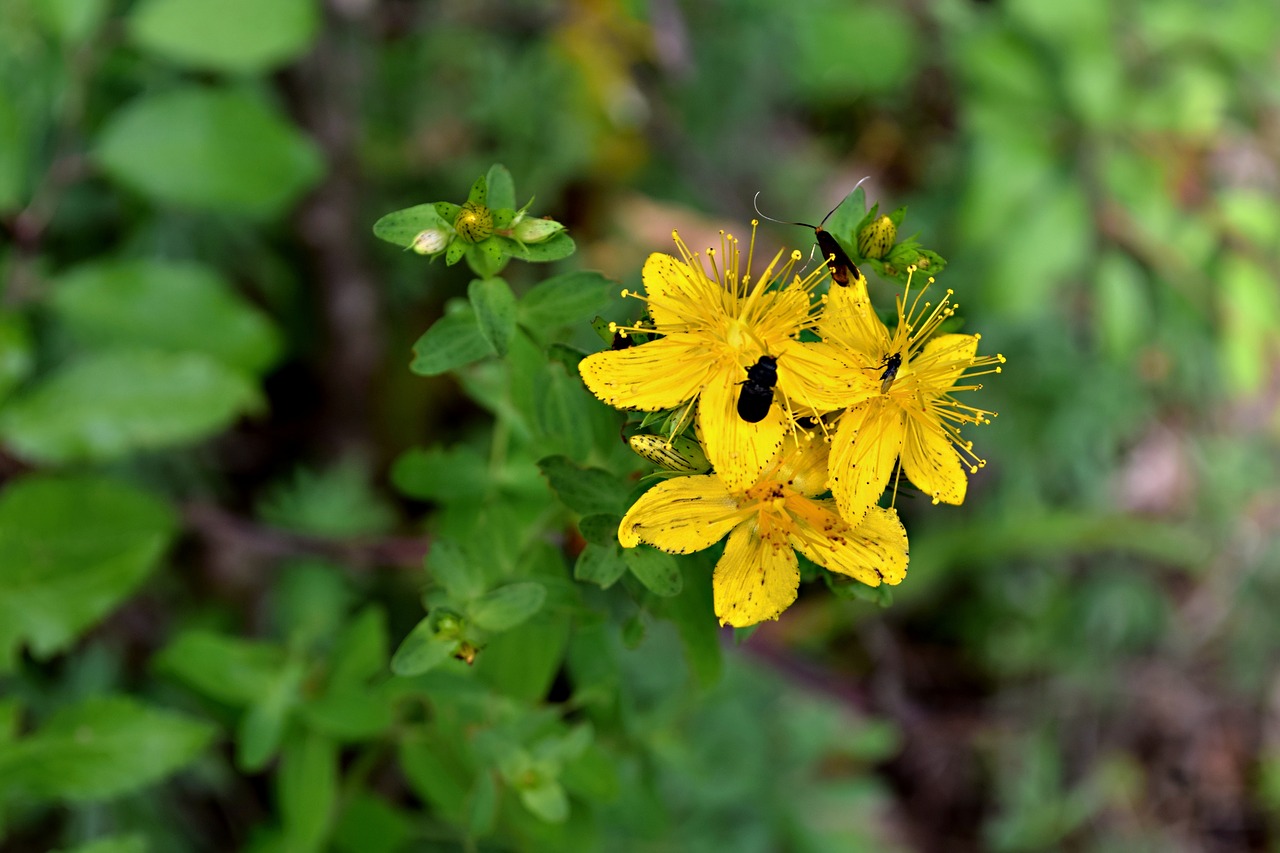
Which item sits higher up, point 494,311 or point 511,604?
point 494,311

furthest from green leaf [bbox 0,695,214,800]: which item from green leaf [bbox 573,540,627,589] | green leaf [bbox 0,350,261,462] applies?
green leaf [bbox 573,540,627,589]

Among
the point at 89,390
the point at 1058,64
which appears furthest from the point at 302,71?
the point at 1058,64

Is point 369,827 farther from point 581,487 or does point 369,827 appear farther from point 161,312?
point 161,312

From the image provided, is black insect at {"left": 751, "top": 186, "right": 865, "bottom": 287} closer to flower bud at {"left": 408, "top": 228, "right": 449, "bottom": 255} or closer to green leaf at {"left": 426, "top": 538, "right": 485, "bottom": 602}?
flower bud at {"left": 408, "top": 228, "right": 449, "bottom": 255}

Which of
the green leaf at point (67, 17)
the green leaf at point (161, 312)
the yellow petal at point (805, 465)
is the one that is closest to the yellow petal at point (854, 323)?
the yellow petal at point (805, 465)

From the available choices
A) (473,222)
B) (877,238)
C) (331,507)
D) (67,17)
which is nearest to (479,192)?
(473,222)

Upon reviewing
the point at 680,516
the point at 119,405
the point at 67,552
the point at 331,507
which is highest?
the point at 680,516
